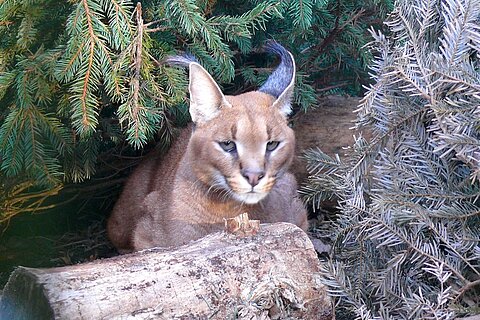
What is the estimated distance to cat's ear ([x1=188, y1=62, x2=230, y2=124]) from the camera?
4.33 meters

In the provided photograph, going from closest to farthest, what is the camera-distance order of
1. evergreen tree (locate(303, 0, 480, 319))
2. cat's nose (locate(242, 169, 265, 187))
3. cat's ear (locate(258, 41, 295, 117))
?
1. evergreen tree (locate(303, 0, 480, 319))
2. cat's nose (locate(242, 169, 265, 187))
3. cat's ear (locate(258, 41, 295, 117))

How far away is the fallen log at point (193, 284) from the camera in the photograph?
3.03 metres

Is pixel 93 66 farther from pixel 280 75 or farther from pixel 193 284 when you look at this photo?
pixel 193 284

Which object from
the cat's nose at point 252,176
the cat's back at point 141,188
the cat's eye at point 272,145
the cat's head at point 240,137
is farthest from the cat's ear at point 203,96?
the cat's back at point 141,188

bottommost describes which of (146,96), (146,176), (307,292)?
(146,176)

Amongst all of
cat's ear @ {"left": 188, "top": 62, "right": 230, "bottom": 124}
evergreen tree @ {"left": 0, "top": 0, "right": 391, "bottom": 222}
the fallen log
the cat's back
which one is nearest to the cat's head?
cat's ear @ {"left": 188, "top": 62, "right": 230, "bottom": 124}

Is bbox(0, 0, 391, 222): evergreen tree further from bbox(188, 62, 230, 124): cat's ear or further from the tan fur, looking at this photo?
the tan fur

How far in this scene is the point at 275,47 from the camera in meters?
4.75

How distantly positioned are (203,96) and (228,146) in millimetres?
340

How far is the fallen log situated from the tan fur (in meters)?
0.62

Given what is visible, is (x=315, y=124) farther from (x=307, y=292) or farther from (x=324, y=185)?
(x=307, y=292)

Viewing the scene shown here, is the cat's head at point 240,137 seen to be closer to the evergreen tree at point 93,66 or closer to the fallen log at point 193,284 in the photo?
the evergreen tree at point 93,66

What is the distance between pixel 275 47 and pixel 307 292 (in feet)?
5.75

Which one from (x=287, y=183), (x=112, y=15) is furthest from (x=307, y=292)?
(x=112, y=15)
